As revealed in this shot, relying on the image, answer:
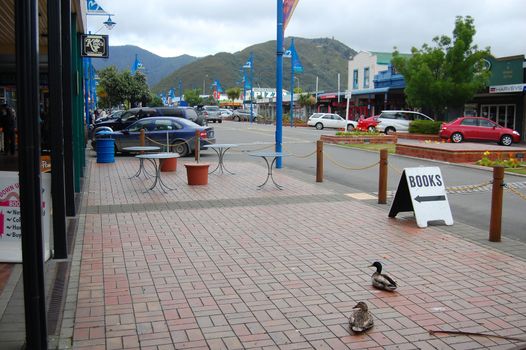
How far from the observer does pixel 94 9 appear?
709 inches

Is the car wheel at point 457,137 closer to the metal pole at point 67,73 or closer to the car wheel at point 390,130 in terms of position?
Answer: the car wheel at point 390,130

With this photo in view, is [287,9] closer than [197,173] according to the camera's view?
No

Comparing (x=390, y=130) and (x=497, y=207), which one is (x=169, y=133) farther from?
(x=390, y=130)

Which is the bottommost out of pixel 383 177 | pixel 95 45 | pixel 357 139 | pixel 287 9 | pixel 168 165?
pixel 168 165

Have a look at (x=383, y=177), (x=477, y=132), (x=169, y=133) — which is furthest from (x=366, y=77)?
(x=383, y=177)

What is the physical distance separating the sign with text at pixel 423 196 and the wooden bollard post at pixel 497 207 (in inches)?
43.9

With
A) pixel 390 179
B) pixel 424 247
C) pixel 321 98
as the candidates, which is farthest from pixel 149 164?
pixel 321 98

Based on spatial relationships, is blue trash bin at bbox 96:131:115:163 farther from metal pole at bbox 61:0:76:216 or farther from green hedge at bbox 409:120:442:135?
green hedge at bbox 409:120:442:135

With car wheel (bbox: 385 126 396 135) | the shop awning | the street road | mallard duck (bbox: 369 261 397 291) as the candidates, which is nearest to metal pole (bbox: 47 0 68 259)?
mallard duck (bbox: 369 261 397 291)

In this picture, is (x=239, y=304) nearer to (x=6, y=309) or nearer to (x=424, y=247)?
(x=6, y=309)

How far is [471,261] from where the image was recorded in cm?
701

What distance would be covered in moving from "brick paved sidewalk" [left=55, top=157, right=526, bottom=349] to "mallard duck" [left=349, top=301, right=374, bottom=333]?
0.23 feet

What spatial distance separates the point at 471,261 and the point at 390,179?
8.02 meters

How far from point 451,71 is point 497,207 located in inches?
1086
